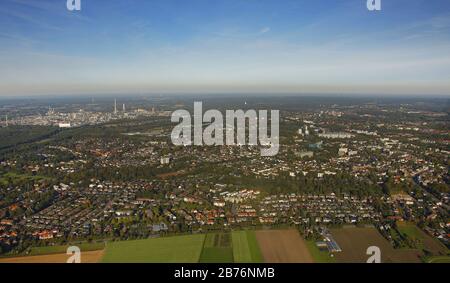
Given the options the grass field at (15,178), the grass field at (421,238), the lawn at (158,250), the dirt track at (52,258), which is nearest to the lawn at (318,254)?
the grass field at (421,238)

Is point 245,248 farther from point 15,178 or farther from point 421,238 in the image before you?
point 15,178

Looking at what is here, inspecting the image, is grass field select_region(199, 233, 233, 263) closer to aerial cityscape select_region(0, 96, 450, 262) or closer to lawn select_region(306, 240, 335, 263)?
aerial cityscape select_region(0, 96, 450, 262)

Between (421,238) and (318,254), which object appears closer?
(318,254)

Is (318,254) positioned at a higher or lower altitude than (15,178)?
lower

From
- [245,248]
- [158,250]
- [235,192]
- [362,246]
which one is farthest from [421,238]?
[158,250]

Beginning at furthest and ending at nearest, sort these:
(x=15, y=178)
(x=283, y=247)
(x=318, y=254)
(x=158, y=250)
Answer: (x=15, y=178) < (x=283, y=247) < (x=158, y=250) < (x=318, y=254)

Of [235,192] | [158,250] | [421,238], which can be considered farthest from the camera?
[235,192]
